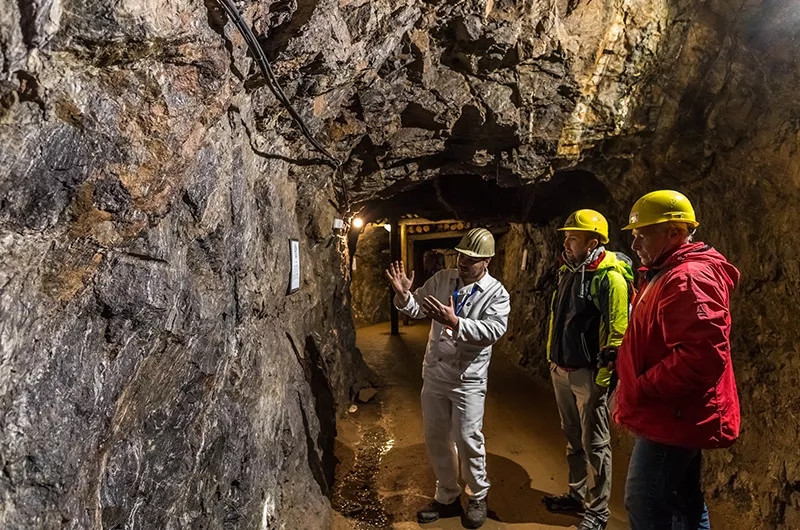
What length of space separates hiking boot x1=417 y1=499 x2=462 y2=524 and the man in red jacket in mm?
1777

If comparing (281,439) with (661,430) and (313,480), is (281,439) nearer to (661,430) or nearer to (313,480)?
(313,480)

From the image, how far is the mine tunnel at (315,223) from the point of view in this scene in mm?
1512

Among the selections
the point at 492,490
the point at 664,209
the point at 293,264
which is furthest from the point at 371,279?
the point at 664,209

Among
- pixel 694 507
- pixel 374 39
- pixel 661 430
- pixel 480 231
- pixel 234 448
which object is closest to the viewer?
pixel 661 430

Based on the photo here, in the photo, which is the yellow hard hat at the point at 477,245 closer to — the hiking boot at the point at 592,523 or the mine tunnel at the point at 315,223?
the mine tunnel at the point at 315,223

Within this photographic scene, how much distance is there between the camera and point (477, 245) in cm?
350

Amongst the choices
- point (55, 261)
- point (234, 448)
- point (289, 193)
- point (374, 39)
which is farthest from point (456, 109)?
point (55, 261)

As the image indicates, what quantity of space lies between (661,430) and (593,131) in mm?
3753

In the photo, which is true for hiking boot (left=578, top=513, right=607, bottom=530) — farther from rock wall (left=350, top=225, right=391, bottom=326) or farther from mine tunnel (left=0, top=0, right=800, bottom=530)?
rock wall (left=350, top=225, right=391, bottom=326)

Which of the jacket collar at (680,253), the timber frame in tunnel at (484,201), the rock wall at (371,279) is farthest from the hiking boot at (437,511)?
the rock wall at (371,279)

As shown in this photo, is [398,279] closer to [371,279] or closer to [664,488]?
[664,488]

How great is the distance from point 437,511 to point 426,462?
1003mm

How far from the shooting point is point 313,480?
3889 mm

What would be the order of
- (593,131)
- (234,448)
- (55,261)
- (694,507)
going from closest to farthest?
(55,261), (694,507), (234,448), (593,131)
